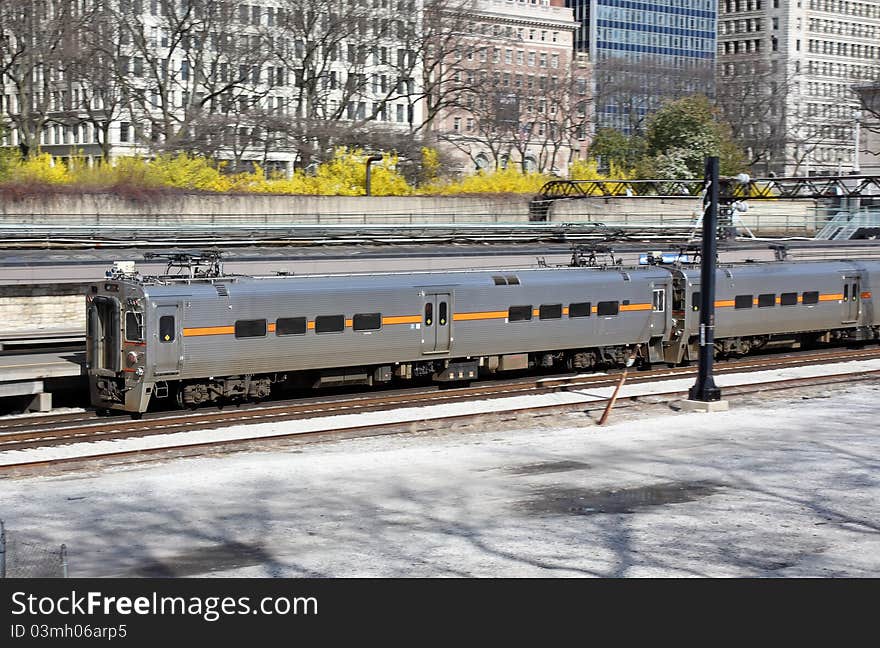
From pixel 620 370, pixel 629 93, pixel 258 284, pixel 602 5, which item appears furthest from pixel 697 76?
pixel 258 284

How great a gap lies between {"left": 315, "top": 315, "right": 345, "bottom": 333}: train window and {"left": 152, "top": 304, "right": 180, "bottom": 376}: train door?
13.0 feet

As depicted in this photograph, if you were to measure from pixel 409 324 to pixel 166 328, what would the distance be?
23.4 ft

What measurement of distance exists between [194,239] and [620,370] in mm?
19292

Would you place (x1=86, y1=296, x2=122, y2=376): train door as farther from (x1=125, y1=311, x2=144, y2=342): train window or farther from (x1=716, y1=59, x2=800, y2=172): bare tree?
(x1=716, y1=59, x2=800, y2=172): bare tree

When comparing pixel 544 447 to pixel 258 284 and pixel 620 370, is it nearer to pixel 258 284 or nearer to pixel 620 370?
pixel 258 284

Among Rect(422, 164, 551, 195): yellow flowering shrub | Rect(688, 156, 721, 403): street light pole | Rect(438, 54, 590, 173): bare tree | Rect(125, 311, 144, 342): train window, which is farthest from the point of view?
Rect(438, 54, 590, 173): bare tree

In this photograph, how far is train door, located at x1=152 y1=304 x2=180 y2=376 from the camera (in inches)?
1207

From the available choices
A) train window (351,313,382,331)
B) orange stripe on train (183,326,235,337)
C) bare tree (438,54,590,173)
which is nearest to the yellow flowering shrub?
bare tree (438,54,590,173)

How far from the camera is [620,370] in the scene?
4216cm

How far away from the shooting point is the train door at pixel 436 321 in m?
35.7

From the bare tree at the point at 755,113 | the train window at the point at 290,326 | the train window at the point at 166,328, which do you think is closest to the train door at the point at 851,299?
the train window at the point at 290,326

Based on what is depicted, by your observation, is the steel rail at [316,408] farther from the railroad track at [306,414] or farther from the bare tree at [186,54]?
the bare tree at [186,54]

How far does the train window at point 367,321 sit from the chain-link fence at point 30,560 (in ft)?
51.0

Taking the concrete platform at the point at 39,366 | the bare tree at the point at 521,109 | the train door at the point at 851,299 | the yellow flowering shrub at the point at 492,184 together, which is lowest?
the concrete platform at the point at 39,366
